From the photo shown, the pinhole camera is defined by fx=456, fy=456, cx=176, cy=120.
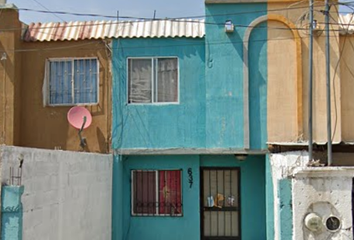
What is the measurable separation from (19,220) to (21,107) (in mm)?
6777

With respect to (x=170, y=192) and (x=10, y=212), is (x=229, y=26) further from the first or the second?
(x=10, y=212)

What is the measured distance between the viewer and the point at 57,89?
39.9 feet

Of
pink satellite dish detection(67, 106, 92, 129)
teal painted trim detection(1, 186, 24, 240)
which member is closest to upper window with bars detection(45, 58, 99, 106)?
pink satellite dish detection(67, 106, 92, 129)

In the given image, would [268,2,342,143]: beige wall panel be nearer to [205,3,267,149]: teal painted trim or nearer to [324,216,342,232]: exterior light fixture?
[205,3,267,149]: teal painted trim

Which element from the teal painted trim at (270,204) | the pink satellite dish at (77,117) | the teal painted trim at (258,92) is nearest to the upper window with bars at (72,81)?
the pink satellite dish at (77,117)

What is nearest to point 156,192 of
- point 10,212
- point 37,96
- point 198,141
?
point 198,141

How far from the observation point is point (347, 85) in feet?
37.7

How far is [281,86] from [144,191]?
4.56 meters

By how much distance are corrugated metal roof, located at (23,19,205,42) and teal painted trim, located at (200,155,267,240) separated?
11.3 ft

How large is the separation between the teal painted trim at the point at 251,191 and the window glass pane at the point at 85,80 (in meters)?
3.44

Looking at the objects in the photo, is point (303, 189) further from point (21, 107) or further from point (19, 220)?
point (21, 107)

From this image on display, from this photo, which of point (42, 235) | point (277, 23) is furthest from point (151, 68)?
point (42, 235)

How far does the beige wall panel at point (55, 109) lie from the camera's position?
11.8 meters

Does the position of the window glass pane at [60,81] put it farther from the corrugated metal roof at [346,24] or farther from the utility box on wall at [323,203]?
the corrugated metal roof at [346,24]
